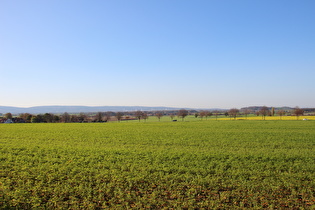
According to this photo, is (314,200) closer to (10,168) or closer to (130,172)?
(130,172)

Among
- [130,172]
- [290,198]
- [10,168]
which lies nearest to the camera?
[290,198]

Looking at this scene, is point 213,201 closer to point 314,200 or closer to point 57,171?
point 314,200

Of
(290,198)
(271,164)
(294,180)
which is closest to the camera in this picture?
(290,198)

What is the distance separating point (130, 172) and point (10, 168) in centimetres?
778

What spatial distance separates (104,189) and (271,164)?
36.3ft

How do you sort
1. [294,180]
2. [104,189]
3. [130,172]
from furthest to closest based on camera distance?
[130,172] → [294,180] → [104,189]

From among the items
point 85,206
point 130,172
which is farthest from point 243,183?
point 85,206

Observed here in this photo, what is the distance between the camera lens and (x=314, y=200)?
29.2ft

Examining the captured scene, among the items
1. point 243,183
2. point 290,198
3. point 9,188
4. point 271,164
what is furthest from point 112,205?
point 271,164

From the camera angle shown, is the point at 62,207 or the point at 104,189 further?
the point at 104,189

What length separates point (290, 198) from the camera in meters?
9.05

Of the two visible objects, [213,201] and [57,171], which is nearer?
[213,201]

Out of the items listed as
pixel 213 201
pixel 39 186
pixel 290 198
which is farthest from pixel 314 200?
pixel 39 186

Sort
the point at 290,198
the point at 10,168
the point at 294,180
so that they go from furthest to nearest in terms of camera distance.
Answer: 1. the point at 10,168
2. the point at 294,180
3. the point at 290,198
